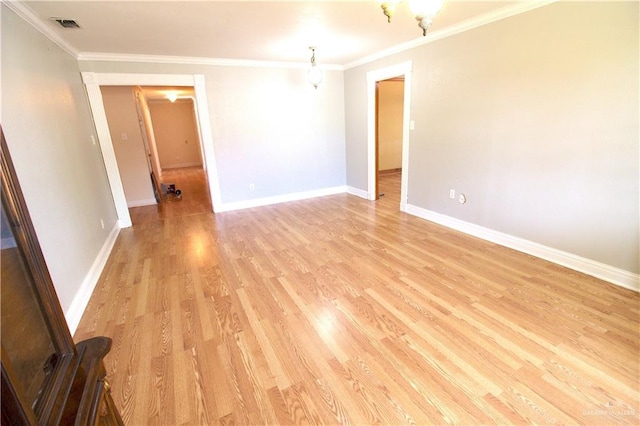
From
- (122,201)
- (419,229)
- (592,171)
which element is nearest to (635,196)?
(592,171)

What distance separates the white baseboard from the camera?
5.39 metres

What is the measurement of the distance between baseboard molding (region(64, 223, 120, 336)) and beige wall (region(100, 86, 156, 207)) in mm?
2215

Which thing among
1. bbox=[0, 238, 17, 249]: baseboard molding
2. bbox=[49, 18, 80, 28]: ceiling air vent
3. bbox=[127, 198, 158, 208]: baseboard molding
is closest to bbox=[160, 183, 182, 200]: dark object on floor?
bbox=[127, 198, 158, 208]: baseboard molding

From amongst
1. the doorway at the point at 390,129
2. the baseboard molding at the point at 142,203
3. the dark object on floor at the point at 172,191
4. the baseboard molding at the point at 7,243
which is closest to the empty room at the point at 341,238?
the baseboard molding at the point at 7,243

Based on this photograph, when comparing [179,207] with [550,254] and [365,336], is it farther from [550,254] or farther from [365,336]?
[550,254]

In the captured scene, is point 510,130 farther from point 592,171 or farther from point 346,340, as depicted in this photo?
point 346,340

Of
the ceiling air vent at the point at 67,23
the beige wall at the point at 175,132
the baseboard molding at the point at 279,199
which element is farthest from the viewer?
the beige wall at the point at 175,132

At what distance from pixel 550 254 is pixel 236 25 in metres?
3.80

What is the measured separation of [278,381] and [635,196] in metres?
2.89

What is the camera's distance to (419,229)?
3.78 m

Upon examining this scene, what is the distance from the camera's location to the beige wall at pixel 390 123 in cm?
707

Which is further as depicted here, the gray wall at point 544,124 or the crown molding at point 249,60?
the crown molding at point 249,60

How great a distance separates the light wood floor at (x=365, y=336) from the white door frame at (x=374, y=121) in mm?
1407

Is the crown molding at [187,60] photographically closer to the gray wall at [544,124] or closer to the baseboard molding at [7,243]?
the gray wall at [544,124]
